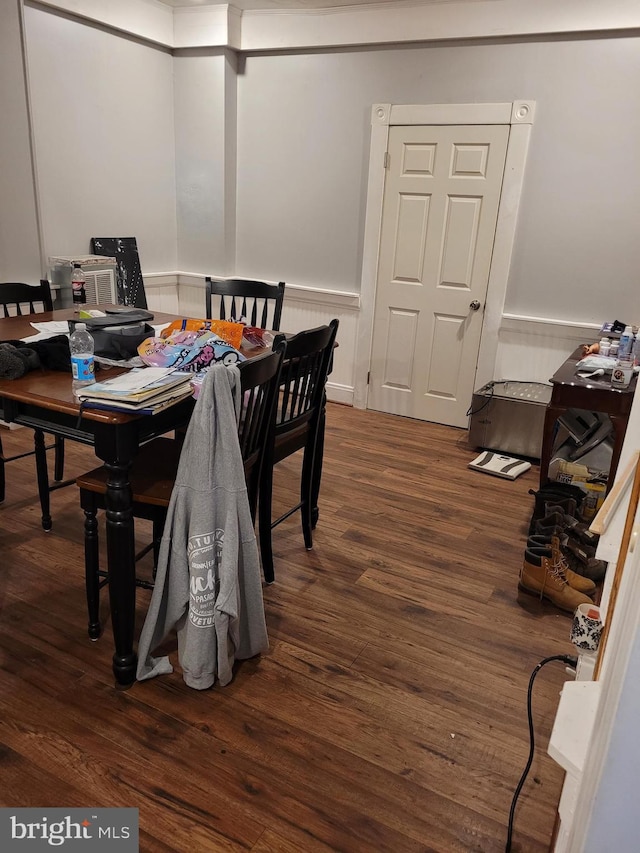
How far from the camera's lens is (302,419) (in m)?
2.44

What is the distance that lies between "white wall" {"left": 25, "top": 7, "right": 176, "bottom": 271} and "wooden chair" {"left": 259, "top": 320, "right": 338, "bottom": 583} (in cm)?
244

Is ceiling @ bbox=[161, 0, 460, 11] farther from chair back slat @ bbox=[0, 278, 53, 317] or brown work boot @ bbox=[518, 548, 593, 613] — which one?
brown work boot @ bbox=[518, 548, 593, 613]

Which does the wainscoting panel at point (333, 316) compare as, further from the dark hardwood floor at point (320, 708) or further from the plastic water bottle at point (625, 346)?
the dark hardwood floor at point (320, 708)

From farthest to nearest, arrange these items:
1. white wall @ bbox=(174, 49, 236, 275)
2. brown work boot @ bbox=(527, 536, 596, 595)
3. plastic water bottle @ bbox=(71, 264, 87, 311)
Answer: white wall @ bbox=(174, 49, 236, 275) < plastic water bottle @ bbox=(71, 264, 87, 311) < brown work boot @ bbox=(527, 536, 596, 595)

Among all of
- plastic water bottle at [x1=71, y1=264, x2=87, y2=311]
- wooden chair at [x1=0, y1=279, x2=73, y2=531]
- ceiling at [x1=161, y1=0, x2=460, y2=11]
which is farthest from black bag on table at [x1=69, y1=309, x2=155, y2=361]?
ceiling at [x1=161, y1=0, x2=460, y2=11]

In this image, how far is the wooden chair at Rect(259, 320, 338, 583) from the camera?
7.22 ft

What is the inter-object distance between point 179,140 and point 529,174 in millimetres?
2618

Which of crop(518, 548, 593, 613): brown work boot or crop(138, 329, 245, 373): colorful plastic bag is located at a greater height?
crop(138, 329, 245, 373): colorful plastic bag

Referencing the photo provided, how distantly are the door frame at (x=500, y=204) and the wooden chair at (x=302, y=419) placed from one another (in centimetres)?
188

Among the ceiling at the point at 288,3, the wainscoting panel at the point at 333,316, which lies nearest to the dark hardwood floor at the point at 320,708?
the wainscoting panel at the point at 333,316

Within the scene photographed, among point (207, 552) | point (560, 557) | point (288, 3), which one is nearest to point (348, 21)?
point (288, 3)

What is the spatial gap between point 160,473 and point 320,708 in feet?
2.86

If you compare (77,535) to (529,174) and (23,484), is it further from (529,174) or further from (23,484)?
(529,174)

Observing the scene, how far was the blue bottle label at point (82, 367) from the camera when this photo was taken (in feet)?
6.06
